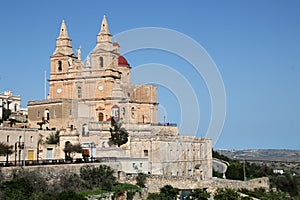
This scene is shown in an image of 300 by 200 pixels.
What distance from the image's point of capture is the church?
48812mm

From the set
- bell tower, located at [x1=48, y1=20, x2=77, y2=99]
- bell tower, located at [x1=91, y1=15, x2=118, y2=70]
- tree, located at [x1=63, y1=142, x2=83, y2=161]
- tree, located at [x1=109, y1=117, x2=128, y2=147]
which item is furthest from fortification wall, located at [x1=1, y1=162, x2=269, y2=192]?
bell tower, located at [x1=48, y1=20, x2=77, y2=99]

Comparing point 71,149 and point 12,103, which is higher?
point 12,103

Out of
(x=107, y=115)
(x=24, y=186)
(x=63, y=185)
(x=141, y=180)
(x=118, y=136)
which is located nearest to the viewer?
(x=24, y=186)

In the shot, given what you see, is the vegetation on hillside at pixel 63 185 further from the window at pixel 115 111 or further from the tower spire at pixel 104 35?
the tower spire at pixel 104 35

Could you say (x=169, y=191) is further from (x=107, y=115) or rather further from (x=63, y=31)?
(x=63, y=31)

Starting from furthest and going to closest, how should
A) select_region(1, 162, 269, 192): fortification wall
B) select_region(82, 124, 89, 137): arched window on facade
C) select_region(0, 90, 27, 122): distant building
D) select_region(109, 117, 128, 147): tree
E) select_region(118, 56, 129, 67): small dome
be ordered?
select_region(118, 56, 129, 67): small dome
select_region(0, 90, 27, 122): distant building
select_region(82, 124, 89, 137): arched window on facade
select_region(109, 117, 128, 147): tree
select_region(1, 162, 269, 192): fortification wall

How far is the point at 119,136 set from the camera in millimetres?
→ 50781

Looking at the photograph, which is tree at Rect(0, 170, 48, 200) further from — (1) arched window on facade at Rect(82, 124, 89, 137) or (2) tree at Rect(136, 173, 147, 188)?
(1) arched window on facade at Rect(82, 124, 89, 137)

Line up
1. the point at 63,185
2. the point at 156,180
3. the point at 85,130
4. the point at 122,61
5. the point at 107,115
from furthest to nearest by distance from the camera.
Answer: the point at 122,61, the point at 107,115, the point at 85,130, the point at 156,180, the point at 63,185

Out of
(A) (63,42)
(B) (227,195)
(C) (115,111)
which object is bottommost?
(B) (227,195)

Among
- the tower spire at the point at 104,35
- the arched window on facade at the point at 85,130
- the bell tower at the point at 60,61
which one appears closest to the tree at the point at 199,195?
the arched window on facade at the point at 85,130

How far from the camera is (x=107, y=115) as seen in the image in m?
61.1

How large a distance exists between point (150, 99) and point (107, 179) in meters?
29.9

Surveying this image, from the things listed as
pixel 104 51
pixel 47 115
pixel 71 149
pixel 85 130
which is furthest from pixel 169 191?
pixel 104 51
